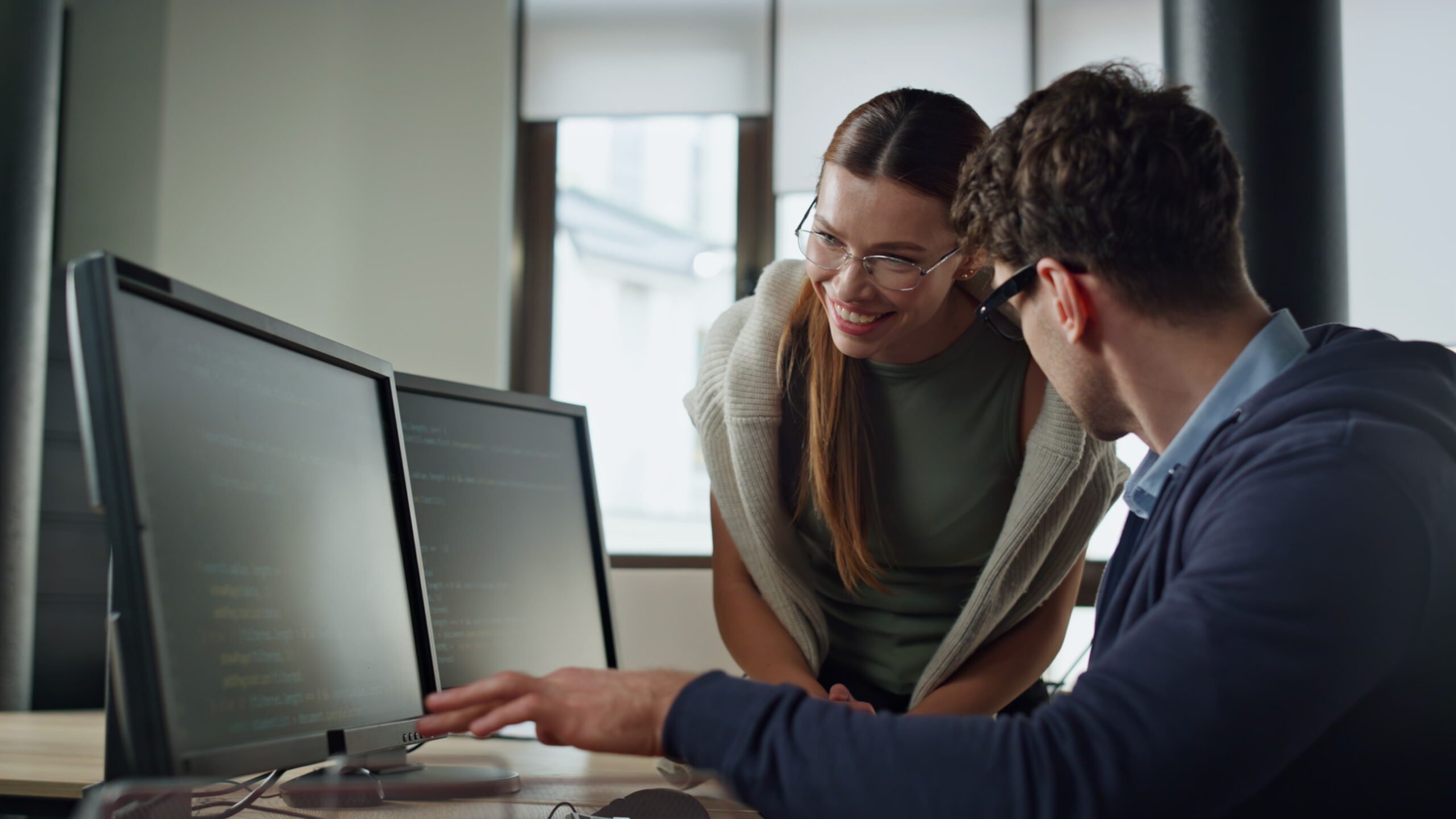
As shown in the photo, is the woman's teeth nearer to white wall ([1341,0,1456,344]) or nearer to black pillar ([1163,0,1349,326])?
black pillar ([1163,0,1349,326])

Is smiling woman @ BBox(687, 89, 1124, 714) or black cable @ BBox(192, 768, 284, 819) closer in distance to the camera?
black cable @ BBox(192, 768, 284, 819)

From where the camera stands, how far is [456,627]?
109 cm

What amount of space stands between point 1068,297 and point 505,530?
2.22ft

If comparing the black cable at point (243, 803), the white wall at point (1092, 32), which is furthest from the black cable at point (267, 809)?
the white wall at point (1092, 32)

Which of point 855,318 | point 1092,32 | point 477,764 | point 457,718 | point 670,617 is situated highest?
point 1092,32

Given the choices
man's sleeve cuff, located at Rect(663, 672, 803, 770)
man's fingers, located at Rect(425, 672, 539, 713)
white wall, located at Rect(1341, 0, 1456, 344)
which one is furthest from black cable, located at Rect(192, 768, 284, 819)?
white wall, located at Rect(1341, 0, 1456, 344)

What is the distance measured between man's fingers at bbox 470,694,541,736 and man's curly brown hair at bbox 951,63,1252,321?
1.78ft

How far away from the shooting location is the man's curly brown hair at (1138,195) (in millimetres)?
796

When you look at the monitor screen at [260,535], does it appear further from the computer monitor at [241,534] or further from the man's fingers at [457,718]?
the man's fingers at [457,718]

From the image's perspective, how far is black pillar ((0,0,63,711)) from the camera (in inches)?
99.0

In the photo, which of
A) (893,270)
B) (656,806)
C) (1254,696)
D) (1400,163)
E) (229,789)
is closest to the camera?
(1254,696)

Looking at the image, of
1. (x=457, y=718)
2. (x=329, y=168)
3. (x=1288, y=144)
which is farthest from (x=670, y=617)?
(x=457, y=718)

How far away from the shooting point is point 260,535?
0.75 meters

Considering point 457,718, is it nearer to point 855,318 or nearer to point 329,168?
point 855,318
